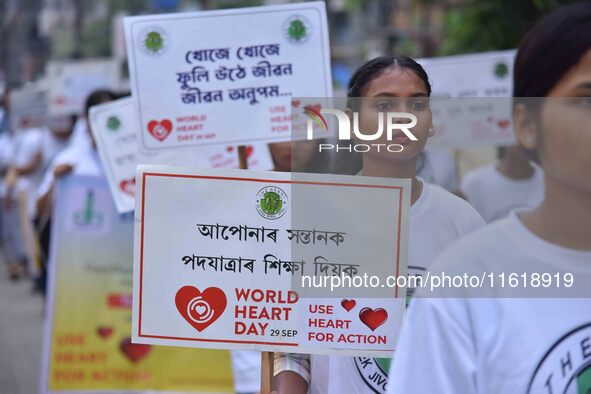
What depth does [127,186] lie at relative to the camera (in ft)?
19.4

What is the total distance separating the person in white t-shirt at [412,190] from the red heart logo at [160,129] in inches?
59.6

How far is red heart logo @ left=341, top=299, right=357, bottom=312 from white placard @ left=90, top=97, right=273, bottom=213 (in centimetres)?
234

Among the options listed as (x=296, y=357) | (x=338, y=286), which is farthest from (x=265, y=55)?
(x=338, y=286)

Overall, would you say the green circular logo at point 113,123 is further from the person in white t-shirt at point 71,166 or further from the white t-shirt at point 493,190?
the white t-shirt at point 493,190

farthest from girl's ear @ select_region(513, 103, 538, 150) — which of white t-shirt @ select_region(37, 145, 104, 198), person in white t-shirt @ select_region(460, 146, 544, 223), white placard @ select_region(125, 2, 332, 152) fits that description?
white t-shirt @ select_region(37, 145, 104, 198)

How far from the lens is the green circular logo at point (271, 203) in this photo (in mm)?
2828

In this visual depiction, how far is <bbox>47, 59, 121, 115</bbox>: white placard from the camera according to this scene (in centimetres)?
1141

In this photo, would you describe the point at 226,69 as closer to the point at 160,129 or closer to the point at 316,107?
the point at 160,129

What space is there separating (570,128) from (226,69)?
96.0 inches

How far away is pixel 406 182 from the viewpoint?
263cm

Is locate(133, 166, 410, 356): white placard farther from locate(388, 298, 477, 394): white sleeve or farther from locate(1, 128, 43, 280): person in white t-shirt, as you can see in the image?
locate(1, 128, 43, 280): person in white t-shirt

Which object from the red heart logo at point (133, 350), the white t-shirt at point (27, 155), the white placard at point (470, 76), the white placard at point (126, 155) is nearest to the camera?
the white placard at point (126, 155)

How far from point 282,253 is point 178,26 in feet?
5.63

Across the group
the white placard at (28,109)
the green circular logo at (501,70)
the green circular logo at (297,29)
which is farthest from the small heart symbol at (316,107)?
the white placard at (28,109)
